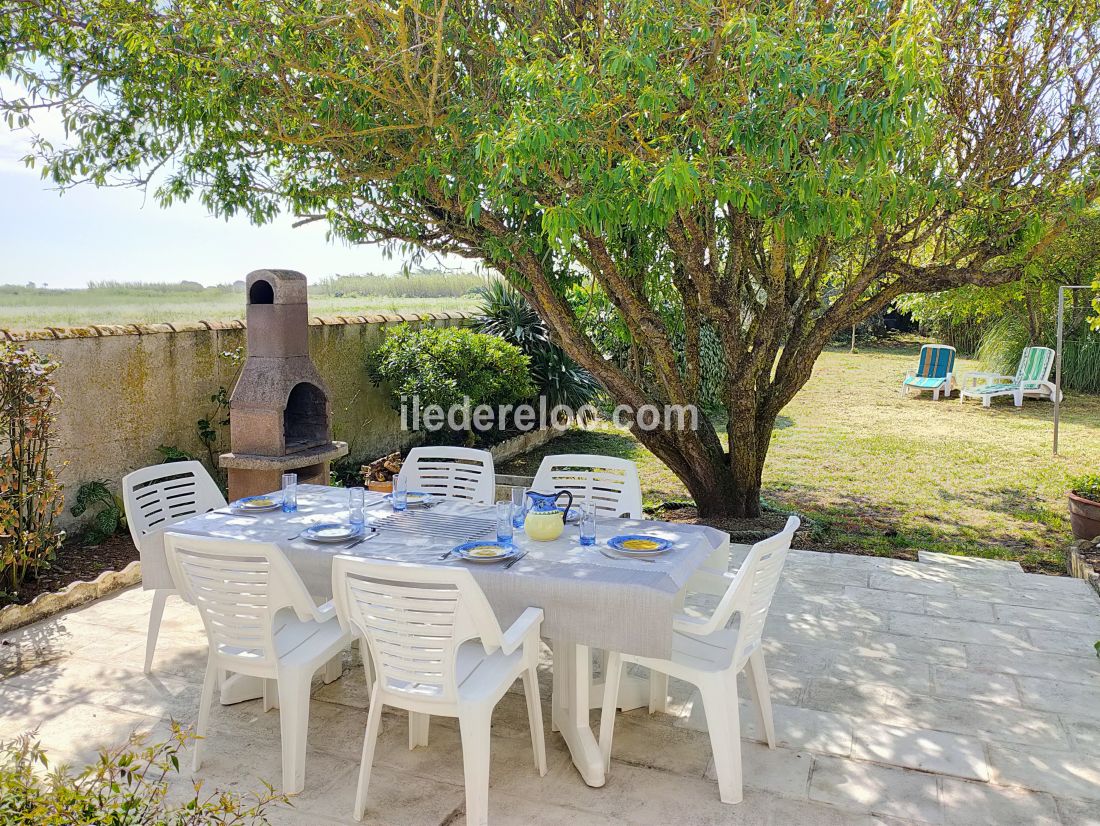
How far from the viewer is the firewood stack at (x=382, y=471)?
7312mm

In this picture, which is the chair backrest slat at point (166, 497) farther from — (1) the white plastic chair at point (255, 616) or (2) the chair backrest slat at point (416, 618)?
(2) the chair backrest slat at point (416, 618)

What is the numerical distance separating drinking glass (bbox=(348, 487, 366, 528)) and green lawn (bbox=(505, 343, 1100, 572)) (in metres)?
3.75

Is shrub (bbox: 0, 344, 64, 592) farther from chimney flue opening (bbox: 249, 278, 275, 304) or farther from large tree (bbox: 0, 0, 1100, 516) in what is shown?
large tree (bbox: 0, 0, 1100, 516)

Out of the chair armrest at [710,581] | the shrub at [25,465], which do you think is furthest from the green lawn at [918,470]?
the shrub at [25,465]

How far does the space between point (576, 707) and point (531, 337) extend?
7189 mm

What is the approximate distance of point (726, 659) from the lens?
3029 millimetres

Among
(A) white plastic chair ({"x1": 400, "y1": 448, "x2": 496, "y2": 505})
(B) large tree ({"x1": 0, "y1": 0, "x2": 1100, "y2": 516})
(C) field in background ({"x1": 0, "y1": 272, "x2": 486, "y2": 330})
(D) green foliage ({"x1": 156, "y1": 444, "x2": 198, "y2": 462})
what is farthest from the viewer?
(D) green foliage ({"x1": 156, "y1": 444, "x2": 198, "y2": 462})

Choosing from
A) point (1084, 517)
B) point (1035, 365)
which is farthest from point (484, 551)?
point (1035, 365)

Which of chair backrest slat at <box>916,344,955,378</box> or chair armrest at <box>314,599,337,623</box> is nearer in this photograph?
chair armrest at <box>314,599,337,623</box>

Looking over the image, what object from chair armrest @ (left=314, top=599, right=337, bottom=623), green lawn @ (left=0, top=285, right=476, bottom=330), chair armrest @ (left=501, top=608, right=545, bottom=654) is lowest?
chair armrest @ (left=314, top=599, right=337, bottom=623)

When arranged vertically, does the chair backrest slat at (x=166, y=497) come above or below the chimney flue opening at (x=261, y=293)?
below

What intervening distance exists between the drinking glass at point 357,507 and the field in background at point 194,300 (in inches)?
115

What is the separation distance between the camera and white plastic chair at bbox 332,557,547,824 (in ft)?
8.79

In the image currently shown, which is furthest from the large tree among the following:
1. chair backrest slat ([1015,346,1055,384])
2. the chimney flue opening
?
chair backrest slat ([1015,346,1055,384])
